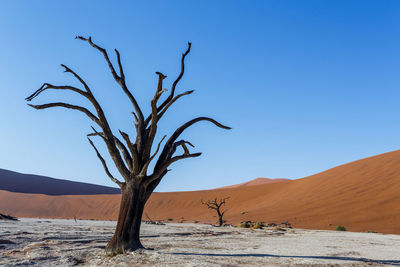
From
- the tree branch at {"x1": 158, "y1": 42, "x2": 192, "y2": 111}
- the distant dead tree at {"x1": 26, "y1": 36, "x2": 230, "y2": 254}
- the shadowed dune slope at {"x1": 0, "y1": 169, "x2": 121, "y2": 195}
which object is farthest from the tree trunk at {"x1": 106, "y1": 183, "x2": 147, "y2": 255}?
the shadowed dune slope at {"x1": 0, "y1": 169, "x2": 121, "y2": 195}

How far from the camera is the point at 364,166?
41.4 m

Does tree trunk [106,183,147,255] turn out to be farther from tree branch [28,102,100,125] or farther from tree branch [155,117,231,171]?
tree branch [28,102,100,125]

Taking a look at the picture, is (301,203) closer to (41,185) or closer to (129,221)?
(129,221)

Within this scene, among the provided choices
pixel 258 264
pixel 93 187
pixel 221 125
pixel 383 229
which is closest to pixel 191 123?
pixel 221 125

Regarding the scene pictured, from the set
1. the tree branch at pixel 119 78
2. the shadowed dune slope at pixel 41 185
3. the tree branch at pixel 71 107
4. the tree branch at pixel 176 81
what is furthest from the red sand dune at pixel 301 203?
the shadowed dune slope at pixel 41 185

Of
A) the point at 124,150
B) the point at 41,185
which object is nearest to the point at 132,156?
the point at 124,150

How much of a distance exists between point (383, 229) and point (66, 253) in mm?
20613

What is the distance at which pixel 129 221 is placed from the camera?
6.65m

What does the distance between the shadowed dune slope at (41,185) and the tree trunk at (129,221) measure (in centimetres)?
9118

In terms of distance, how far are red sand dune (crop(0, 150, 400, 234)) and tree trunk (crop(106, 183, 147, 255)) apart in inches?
754

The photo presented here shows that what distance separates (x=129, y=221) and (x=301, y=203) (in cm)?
3075

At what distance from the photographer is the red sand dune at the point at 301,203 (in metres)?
25.4

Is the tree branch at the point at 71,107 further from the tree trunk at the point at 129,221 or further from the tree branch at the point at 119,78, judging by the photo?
the tree trunk at the point at 129,221

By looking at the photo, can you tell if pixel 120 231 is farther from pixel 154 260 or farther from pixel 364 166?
pixel 364 166
